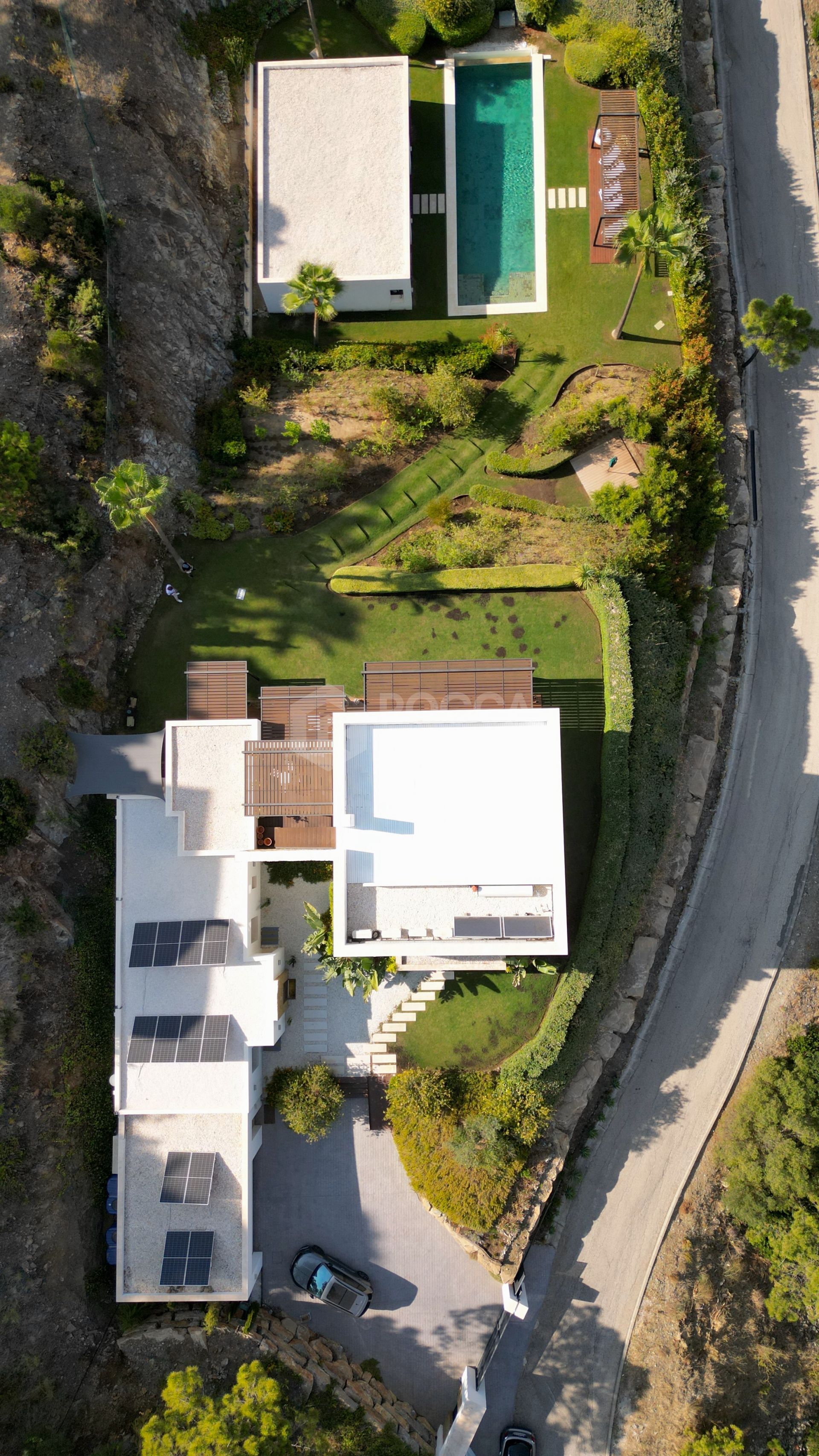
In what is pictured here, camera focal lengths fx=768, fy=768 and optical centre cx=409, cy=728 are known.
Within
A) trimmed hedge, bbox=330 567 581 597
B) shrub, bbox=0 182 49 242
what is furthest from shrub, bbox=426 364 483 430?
shrub, bbox=0 182 49 242

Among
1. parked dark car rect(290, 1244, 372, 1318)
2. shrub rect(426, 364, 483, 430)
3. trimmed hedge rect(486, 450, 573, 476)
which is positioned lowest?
parked dark car rect(290, 1244, 372, 1318)

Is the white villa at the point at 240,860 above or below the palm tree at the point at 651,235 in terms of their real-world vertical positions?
below

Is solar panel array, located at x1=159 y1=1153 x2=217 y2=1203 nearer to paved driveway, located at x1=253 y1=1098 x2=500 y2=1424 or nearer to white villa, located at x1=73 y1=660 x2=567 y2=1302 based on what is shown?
white villa, located at x1=73 y1=660 x2=567 y2=1302

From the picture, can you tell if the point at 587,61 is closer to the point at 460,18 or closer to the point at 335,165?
the point at 460,18

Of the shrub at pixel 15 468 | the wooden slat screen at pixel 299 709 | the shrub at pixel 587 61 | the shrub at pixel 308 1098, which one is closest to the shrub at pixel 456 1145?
the shrub at pixel 308 1098

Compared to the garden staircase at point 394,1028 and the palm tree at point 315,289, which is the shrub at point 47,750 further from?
the palm tree at point 315,289

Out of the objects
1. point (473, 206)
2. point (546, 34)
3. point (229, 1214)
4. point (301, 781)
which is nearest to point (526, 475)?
point (473, 206)
